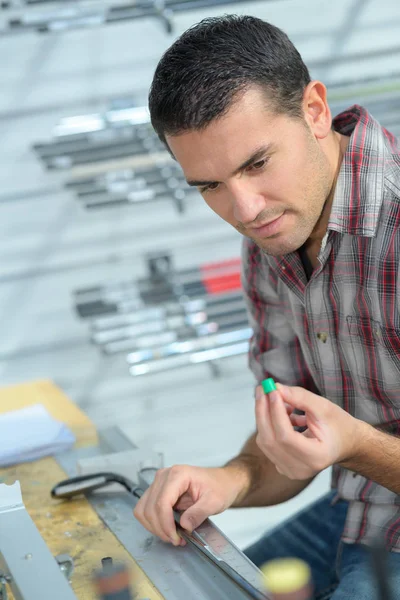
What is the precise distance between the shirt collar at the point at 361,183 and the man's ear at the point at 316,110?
45 mm

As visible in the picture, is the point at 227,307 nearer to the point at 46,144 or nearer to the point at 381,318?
the point at 46,144

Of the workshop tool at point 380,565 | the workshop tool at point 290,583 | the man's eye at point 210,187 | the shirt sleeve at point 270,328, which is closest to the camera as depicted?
the workshop tool at point 380,565

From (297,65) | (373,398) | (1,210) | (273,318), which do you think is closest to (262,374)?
(273,318)

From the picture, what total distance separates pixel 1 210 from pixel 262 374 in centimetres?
174

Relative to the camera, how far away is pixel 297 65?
1275 millimetres

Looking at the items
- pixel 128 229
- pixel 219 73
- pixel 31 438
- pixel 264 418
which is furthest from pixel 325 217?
pixel 128 229

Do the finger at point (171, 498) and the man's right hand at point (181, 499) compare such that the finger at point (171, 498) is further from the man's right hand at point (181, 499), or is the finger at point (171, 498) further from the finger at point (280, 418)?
the finger at point (280, 418)

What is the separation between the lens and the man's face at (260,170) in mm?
1169

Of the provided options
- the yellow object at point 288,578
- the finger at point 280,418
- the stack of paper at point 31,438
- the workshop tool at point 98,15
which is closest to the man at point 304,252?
the finger at point 280,418

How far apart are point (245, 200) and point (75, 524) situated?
0.53 meters

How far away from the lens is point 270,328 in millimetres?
1509

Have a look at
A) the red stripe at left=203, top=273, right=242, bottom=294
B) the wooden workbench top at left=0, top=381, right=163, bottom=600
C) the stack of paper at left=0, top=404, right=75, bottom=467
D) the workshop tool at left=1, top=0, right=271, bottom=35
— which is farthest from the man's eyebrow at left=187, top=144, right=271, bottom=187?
the red stripe at left=203, top=273, right=242, bottom=294

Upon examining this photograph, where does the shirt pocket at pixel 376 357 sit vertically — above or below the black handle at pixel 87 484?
above

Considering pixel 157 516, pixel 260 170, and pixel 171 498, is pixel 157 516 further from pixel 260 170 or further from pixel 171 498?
pixel 260 170
